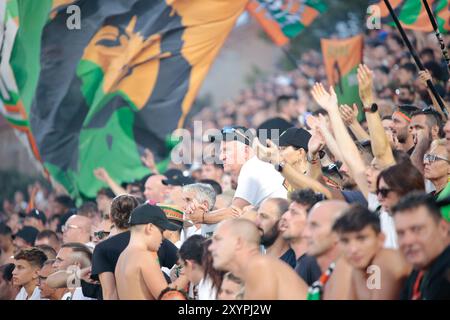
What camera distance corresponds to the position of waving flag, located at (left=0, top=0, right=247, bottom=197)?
43.3ft

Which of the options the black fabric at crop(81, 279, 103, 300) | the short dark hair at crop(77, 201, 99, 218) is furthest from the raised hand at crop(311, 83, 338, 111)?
the short dark hair at crop(77, 201, 99, 218)

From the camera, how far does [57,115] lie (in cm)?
1343

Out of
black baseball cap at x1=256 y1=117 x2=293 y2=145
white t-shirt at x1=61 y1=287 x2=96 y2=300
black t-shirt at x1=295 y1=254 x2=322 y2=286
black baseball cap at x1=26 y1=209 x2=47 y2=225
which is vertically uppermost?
black t-shirt at x1=295 y1=254 x2=322 y2=286

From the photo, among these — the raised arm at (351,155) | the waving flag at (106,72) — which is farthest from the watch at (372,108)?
the waving flag at (106,72)

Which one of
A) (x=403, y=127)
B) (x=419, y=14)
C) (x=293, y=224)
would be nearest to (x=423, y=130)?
(x=403, y=127)

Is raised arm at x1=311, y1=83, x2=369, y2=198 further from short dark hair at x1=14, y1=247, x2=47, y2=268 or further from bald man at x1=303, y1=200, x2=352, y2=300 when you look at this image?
short dark hair at x1=14, y1=247, x2=47, y2=268

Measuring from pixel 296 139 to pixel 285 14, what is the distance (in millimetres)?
6002

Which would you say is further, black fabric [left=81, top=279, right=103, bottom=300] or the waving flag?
the waving flag

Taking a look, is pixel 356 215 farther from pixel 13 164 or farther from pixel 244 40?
pixel 244 40

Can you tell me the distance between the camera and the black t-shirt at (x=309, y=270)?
6423 mm

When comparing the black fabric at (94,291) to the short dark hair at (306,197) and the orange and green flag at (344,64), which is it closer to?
the short dark hair at (306,197)

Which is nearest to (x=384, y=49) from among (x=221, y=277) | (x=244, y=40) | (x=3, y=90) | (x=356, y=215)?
(x=3, y=90)

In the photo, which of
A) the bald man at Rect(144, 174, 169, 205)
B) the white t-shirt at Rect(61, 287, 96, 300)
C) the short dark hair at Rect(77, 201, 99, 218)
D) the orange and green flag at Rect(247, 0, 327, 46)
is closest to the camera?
the white t-shirt at Rect(61, 287, 96, 300)
